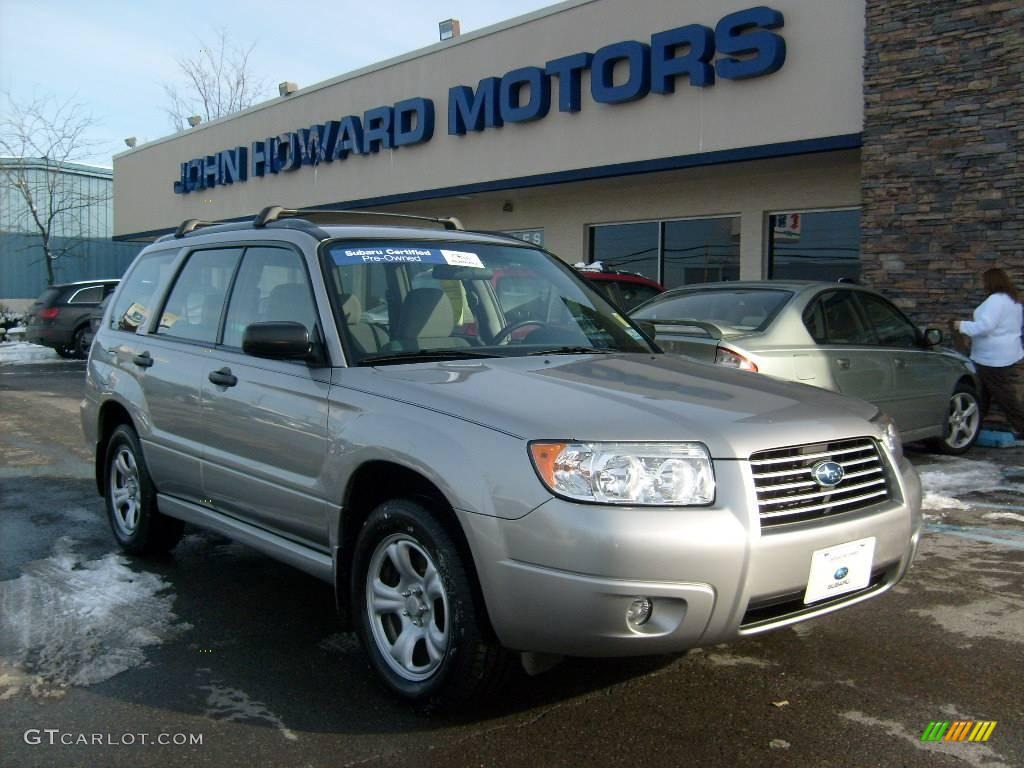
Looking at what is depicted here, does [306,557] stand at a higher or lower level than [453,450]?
lower

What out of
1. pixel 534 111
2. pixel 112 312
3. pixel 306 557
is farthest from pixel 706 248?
pixel 306 557

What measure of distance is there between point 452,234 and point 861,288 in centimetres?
477

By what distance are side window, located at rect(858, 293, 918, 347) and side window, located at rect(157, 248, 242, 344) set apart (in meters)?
5.40

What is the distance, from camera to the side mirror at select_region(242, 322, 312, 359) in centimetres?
378

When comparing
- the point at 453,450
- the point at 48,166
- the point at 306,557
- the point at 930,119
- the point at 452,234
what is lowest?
the point at 306,557

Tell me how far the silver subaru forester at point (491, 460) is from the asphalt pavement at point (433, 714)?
0.90 ft

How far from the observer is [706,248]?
14562mm

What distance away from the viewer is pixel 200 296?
5.04 m

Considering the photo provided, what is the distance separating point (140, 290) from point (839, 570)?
4.26m

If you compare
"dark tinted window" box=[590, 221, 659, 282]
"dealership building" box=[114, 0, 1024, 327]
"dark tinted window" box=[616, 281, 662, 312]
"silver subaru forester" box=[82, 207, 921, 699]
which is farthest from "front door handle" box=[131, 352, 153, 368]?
"dark tinted window" box=[590, 221, 659, 282]

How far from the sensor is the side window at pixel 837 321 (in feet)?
24.5

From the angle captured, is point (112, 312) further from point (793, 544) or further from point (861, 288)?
point (861, 288)

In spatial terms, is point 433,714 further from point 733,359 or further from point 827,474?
point 733,359

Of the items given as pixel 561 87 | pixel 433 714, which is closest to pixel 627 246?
pixel 561 87
